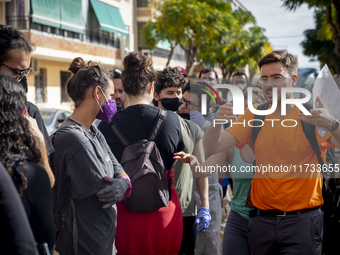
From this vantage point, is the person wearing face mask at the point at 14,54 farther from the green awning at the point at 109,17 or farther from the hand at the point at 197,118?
the green awning at the point at 109,17

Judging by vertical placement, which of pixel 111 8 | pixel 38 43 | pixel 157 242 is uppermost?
pixel 111 8

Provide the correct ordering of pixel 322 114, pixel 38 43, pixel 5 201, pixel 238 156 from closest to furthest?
pixel 5 201
pixel 322 114
pixel 238 156
pixel 38 43

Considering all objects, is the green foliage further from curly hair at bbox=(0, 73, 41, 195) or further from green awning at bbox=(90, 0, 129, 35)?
curly hair at bbox=(0, 73, 41, 195)

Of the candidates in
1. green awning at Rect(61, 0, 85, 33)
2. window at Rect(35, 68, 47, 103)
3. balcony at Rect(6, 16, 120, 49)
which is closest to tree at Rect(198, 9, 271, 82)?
balcony at Rect(6, 16, 120, 49)

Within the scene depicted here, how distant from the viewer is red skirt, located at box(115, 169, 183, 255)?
9.51 ft

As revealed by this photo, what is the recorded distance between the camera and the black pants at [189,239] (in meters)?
3.65

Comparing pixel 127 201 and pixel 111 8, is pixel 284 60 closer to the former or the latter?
pixel 127 201

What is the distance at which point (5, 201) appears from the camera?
1472mm

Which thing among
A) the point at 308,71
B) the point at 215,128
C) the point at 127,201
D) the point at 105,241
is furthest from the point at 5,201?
the point at 308,71

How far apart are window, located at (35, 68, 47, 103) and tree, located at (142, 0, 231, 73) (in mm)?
6573

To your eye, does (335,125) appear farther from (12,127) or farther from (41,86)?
(41,86)

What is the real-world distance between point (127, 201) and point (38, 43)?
62.6 ft

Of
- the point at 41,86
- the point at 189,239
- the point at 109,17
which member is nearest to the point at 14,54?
the point at 189,239

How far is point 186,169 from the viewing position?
368cm
